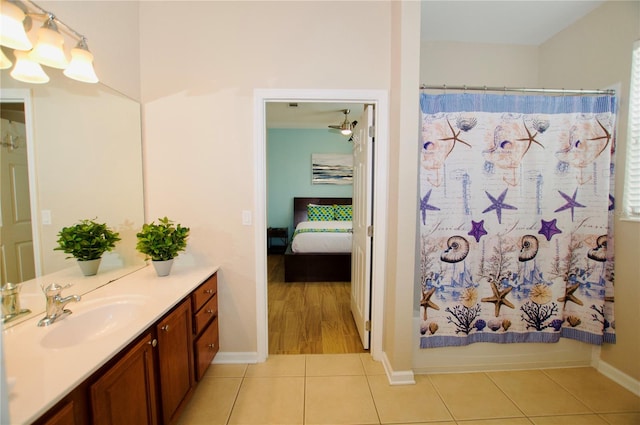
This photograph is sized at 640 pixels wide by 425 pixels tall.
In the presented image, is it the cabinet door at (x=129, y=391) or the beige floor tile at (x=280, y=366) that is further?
the beige floor tile at (x=280, y=366)

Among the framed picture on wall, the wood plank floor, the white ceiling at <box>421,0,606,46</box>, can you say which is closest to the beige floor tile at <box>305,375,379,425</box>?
the wood plank floor

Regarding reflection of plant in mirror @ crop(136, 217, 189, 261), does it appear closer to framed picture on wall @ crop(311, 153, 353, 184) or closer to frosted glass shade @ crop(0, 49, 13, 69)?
frosted glass shade @ crop(0, 49, 13, 69)

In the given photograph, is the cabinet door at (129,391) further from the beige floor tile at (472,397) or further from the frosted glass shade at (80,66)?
the beige floor tile at (472,397)

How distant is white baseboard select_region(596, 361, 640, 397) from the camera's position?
1.70m

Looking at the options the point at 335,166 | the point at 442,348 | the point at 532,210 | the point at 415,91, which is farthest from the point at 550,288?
the point at 335,166

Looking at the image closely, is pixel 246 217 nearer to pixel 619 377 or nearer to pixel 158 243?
pixel 158 243

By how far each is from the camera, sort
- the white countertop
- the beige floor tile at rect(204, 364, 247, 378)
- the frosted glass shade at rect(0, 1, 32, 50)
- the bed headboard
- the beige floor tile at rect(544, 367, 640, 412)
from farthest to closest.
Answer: the bed headboard < the beige floor tile at rect(204, 364, 247, 378) < the beige floor tile at rect(544, 367, 640, 412) < the frosted glass shade at rect(0, 1, 32, 50) < the white countertop

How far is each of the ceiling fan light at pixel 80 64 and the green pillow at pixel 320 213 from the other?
4251 millimetres

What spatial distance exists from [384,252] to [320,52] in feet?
5.21

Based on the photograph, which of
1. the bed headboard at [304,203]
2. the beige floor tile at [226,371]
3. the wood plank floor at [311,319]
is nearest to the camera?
the beige floor tile at [226,371]

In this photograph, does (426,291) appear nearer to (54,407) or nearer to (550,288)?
(550,288)

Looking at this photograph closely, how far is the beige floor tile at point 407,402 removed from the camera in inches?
60.4

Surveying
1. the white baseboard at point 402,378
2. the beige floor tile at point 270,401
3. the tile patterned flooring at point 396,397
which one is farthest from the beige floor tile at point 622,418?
the beige floor tile at point 270,401

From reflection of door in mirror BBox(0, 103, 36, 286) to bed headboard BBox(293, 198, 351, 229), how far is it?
445cm
